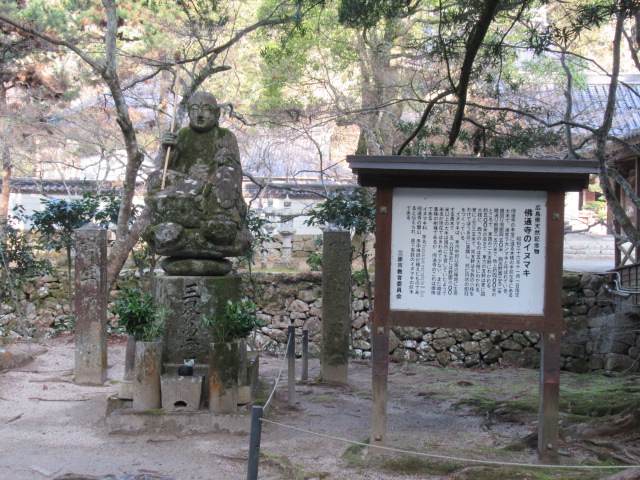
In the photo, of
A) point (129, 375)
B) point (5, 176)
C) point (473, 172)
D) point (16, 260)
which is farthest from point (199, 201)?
point (5, 176)

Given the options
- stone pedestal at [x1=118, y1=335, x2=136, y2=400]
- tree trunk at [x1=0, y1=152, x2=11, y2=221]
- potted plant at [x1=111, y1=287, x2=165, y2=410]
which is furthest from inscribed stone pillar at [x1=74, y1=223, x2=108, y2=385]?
tree trunk at [x1=0, y1=152, x2=11, y2=221]

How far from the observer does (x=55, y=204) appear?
10508mm

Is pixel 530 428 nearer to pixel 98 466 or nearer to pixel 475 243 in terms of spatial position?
pixel 475 243

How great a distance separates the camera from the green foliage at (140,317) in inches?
240

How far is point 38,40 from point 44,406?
672 centimetres

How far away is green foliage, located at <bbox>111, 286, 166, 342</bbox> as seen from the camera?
6.10 metres

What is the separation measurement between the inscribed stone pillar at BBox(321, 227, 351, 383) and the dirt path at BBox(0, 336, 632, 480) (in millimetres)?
307

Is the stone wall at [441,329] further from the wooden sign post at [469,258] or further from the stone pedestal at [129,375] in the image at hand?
the wooden sign post at [469,258]

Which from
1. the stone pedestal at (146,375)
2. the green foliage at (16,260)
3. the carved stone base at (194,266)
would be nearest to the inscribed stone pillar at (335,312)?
the carved stone base at (194,266)

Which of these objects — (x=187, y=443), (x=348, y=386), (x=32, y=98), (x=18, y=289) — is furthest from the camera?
(x=32, y=98)

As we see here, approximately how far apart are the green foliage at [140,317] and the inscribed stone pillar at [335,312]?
9.70 ft

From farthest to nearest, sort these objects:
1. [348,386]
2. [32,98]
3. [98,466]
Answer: [32,98] → [348,386] → [98,466]

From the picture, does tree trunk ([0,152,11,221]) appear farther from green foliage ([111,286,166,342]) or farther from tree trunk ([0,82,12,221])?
green foliage ([111,286,166,342])

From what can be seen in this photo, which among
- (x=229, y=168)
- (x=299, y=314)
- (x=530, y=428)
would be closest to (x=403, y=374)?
(x=299, y=314)
